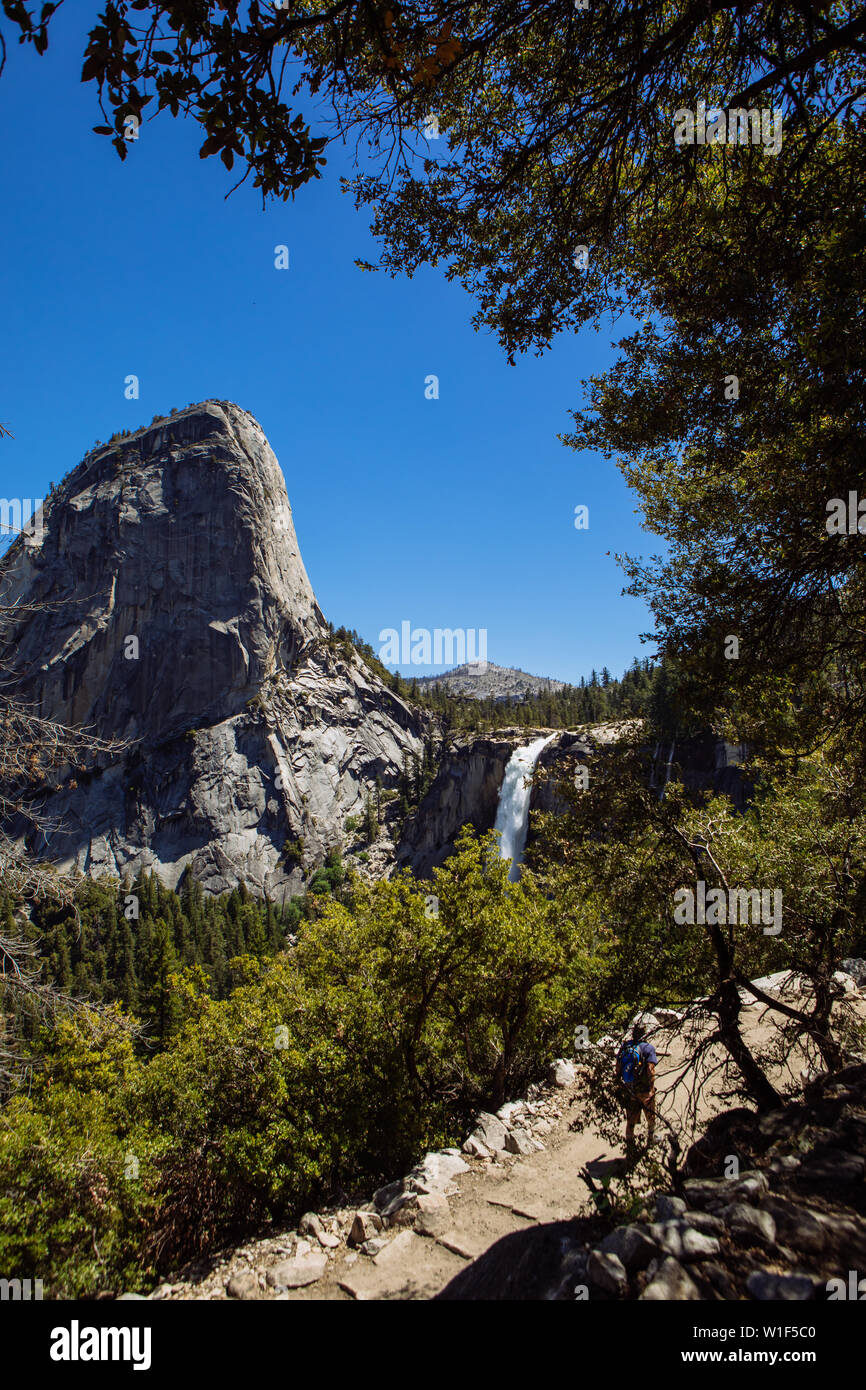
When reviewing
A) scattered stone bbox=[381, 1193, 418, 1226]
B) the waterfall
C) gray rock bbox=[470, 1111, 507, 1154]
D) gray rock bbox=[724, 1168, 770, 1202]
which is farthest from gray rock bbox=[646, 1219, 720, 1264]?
the waterfall

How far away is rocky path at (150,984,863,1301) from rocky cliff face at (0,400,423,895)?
309ft

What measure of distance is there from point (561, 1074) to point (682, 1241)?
872 cm

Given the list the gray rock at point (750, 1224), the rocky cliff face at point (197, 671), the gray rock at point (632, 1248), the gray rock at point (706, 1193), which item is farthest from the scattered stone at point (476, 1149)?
the rocky cliff face at point (197, 671)

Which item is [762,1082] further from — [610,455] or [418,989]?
[610,455]

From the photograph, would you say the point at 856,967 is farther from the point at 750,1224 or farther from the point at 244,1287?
the point at 244,1287

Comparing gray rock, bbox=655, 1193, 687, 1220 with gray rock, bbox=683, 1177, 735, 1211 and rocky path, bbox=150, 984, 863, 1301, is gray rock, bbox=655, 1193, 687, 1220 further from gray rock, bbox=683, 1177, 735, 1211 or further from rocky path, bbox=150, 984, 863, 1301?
rocky path, bbox=150, 984, 863, 1301

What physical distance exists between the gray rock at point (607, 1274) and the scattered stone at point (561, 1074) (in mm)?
8056

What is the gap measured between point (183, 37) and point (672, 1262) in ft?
22.2

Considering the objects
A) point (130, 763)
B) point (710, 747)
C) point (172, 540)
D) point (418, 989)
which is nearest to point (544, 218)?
point (418, 989)

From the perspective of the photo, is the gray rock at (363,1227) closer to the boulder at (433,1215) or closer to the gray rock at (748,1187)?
the boulder at (433,1215)

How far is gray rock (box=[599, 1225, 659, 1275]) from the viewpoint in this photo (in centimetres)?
363

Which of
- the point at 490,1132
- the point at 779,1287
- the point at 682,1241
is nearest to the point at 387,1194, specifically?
the point at 490,1132

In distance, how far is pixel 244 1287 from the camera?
5.89 metres

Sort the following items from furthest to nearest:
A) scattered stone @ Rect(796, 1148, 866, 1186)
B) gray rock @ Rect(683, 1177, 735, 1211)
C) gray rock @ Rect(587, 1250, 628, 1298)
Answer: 1. gray rock @ Rect(683, 1177, 735, 1211)
2. scattered stone @ Rect(796, 1148, 866, 1186)
3. gray rock @ Rect(587, 1250, 628, 1298)
